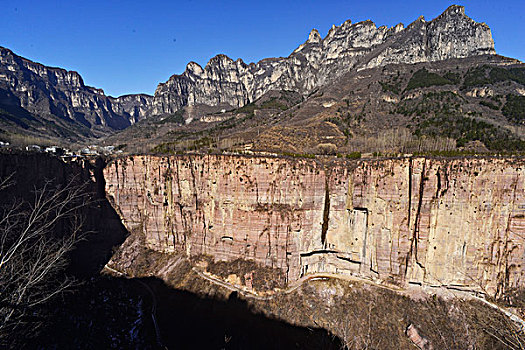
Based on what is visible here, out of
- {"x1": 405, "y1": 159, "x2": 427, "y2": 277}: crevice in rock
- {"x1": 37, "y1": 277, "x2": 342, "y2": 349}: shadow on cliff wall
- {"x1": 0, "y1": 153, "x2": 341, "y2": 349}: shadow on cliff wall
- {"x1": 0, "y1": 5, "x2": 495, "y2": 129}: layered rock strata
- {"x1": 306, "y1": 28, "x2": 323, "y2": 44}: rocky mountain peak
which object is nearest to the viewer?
{"x1": 37, "y1": 277, "x2": 342, "y2": 349}: shadow on cliff wall

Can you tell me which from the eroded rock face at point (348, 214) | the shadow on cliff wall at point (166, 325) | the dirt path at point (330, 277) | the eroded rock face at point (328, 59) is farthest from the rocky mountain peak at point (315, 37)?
the shadow on cliff wall at point (166, 325)

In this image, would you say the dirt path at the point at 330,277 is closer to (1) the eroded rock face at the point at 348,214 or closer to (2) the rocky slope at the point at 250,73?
(1) the eroded rock face at the point at 348,214

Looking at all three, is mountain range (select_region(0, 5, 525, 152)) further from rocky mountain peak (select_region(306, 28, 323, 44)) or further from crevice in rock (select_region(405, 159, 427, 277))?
crevice in rock (select_region(405, 159, 427, 277))

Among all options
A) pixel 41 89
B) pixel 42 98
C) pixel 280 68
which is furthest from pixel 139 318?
pixel 41 89

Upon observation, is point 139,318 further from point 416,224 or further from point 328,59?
point 328,59

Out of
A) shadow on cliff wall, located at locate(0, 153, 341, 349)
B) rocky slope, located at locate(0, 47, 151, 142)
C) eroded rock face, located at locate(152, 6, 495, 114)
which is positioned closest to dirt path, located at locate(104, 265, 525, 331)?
shadow on cliff wall, located at locate(0, 153, 341, 349)

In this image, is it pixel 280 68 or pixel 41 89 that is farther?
pixel 41 89
